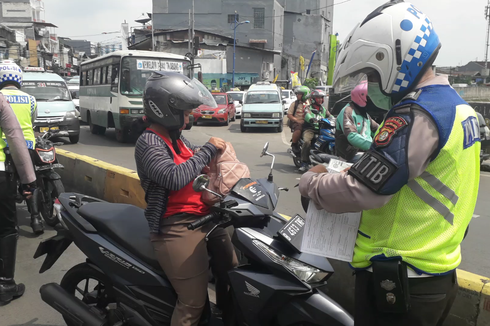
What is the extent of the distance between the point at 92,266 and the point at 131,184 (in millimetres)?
2578

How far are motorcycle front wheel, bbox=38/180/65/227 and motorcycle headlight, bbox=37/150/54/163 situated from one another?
275mm

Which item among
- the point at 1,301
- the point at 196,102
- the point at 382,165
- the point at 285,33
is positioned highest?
the point at 285,33

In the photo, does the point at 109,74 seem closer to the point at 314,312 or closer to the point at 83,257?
the point at 83,257

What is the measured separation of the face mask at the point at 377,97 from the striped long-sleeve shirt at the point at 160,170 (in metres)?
0.97

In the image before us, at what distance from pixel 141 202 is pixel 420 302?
405 centimetres

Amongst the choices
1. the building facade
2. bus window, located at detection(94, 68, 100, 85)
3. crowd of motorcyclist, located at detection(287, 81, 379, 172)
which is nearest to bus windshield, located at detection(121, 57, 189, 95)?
bus window, located at detection(94, 68, 100, 85)

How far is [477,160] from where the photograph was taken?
61.8 inches

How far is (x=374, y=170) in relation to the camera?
148cm

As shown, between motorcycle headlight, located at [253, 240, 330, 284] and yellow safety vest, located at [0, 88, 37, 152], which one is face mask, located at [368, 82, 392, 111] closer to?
motorcycle headlight, located at [253, 240, 330, 284]

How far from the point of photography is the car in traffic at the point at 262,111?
1700cm

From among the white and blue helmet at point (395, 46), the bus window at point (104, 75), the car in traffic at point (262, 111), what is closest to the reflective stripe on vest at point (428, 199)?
the white and blue helmet at point (395, 46)

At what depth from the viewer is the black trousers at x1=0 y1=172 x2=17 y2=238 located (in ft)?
10.8

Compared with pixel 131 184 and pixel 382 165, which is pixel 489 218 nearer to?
pixel 131 184

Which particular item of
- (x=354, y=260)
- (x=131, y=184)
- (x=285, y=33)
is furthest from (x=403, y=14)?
(x=285, y=33)
